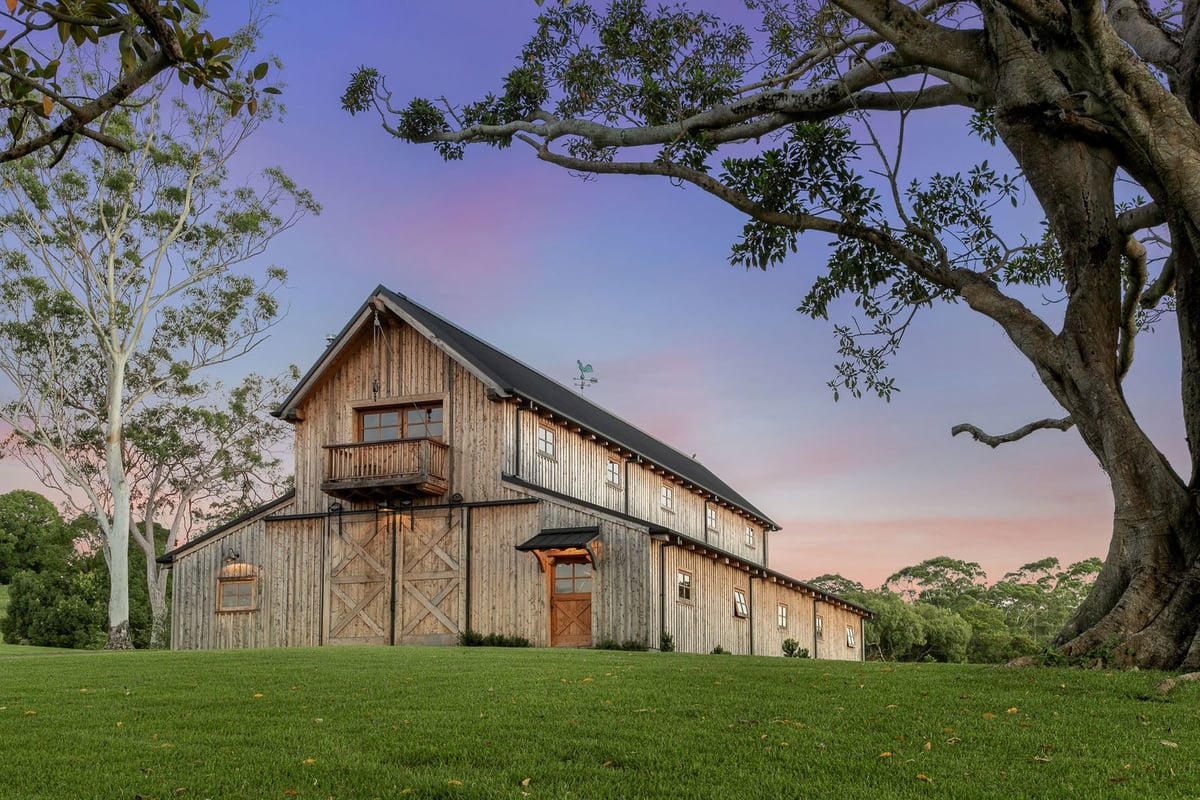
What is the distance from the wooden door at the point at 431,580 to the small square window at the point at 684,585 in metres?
5.23

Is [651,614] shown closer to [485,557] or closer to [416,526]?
[485,557]

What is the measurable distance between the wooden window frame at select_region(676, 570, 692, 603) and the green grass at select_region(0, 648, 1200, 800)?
463 inches

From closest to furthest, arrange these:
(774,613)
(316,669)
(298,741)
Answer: (298,741) → (316,669) → (774,613)

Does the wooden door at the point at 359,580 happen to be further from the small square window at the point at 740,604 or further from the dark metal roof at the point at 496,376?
the small square window at the point at 740,604

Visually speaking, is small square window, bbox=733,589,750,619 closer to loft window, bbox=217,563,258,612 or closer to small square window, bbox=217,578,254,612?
loft window, bbox=217,563,258,612

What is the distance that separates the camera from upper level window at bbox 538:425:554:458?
88.3 ft

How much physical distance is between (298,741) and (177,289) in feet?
98.8

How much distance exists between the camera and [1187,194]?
40.4ft

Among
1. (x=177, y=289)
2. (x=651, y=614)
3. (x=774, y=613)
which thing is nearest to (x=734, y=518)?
(x=774, y=613)

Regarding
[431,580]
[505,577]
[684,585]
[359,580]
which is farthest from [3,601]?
[684,585]

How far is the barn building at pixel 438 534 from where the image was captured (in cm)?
2462

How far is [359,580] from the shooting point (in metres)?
26.4

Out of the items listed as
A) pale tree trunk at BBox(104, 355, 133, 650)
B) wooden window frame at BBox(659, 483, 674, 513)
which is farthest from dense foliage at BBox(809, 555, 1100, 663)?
pale tree trunk at BBox(104, 355, 133, 650)

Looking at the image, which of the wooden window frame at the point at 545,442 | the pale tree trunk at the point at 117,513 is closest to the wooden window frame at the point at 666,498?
the wooden window frame at the point at 545,442
